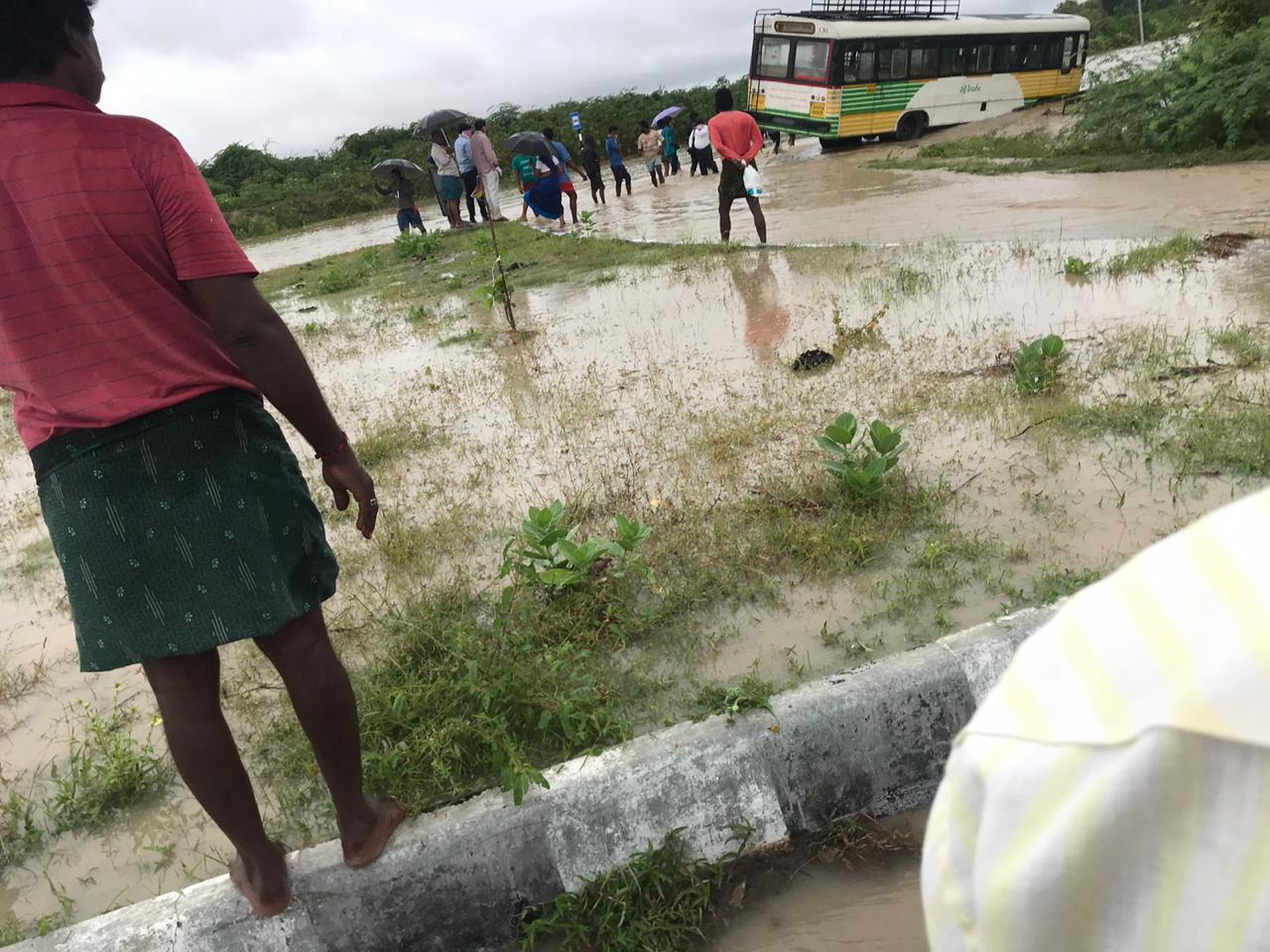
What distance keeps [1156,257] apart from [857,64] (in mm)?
14658

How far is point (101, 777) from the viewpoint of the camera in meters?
2.68

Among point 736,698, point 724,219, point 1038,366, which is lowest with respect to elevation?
point 736,698

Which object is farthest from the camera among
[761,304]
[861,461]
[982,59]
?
[982,59]

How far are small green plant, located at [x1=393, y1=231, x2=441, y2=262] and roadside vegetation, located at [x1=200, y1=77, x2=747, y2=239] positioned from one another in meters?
15.7

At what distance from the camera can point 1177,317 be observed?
5.46 m

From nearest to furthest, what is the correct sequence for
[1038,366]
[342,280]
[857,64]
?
[1038,366] → [342,280] → [857,64]

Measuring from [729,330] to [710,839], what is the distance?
5.15 meters

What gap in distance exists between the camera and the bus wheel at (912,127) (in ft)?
70.4

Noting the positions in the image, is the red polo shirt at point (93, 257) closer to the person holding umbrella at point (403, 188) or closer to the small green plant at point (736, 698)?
the small green plant at point (736, 698)

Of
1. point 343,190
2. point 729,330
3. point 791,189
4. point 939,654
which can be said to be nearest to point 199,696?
point 939,654

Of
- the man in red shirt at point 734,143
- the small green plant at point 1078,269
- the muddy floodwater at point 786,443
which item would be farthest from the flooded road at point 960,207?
the small green plant at point 1078,269

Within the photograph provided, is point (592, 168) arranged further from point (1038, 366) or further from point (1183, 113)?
point (1038, 366)

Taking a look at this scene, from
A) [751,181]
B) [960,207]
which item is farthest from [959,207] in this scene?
[751,181]

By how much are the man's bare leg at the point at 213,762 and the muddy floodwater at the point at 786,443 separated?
12.9 inches
